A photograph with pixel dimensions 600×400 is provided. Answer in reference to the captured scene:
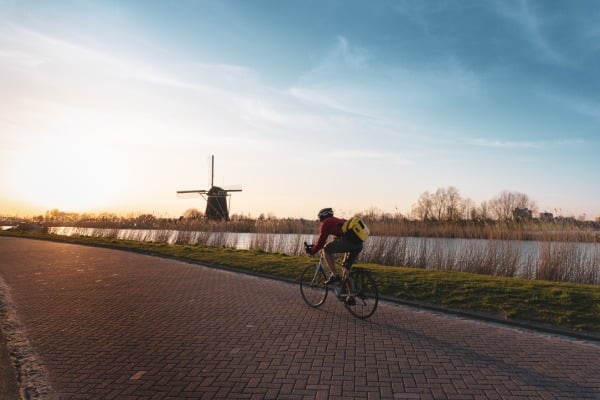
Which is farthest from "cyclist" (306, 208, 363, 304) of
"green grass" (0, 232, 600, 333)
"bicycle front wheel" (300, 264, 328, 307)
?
"green grass" (0, 232, 600, 333)

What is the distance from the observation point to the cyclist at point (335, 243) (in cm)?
751

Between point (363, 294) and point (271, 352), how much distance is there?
97.0 inches

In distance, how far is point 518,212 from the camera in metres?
19.0

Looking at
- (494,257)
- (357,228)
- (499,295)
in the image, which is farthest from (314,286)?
(494,257)

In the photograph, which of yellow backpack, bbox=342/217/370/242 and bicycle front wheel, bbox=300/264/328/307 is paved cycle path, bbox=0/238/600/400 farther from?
yellow backpack, bbox=342/217/370/242

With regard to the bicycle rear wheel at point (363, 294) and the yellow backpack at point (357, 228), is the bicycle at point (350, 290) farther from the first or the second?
the yellow backpack at point (357, 228)

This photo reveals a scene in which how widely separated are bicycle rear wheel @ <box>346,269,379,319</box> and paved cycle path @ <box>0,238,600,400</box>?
6.3 inches

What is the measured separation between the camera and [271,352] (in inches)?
217

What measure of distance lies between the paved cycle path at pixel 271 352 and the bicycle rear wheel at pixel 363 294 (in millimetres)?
160

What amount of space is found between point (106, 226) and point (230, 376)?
3146 centimetres

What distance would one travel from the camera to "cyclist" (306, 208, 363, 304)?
751 centimetres

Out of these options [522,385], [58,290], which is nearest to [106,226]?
[58,290]

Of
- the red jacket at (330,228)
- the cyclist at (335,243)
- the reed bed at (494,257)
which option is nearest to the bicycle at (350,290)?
the cyclist at (335,243)

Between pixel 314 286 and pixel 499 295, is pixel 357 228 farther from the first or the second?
pixel 499 295
